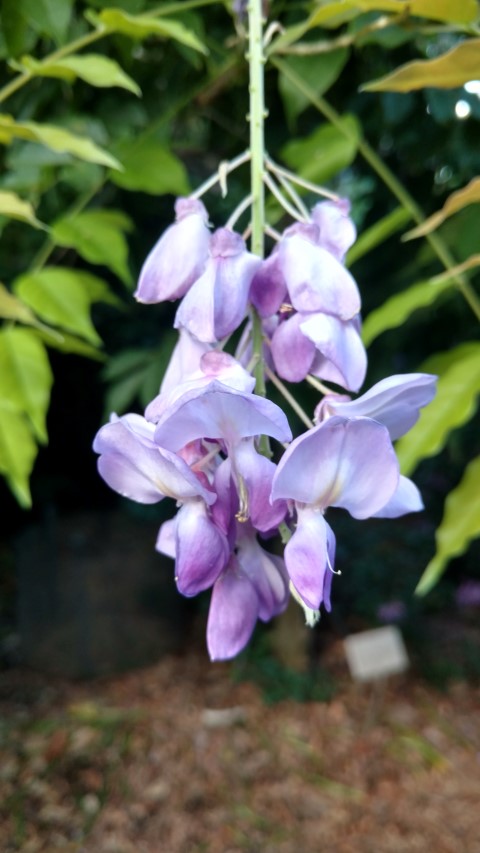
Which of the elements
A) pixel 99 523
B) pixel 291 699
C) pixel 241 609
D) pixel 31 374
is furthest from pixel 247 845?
pixel 241 609

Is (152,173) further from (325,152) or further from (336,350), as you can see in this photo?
(336,350)

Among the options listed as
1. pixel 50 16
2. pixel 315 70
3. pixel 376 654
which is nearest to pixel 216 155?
pixel 315 70

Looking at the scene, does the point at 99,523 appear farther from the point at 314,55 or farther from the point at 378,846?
the point at 314,55

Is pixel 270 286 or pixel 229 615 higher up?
pixel 270 286

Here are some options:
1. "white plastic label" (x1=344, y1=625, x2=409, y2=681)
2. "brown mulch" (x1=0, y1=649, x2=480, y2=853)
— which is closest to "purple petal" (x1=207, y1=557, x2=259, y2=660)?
"brown mulch" (x1=0, y1=649, x2=480, y2=853)

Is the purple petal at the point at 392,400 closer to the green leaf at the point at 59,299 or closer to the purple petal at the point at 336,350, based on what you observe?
the purple petal at the point at 336,350

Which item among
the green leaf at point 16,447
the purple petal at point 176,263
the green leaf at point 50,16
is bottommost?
the green leaf at point 16,447

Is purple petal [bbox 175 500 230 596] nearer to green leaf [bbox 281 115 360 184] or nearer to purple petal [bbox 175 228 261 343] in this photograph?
purple petal [bbox 175 228 261 343]

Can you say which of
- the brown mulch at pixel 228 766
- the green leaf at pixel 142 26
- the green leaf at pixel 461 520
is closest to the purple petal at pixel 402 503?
the green leaf at pixel 461 520

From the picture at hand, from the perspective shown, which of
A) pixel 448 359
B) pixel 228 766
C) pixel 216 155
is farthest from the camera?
pixel 228 766
